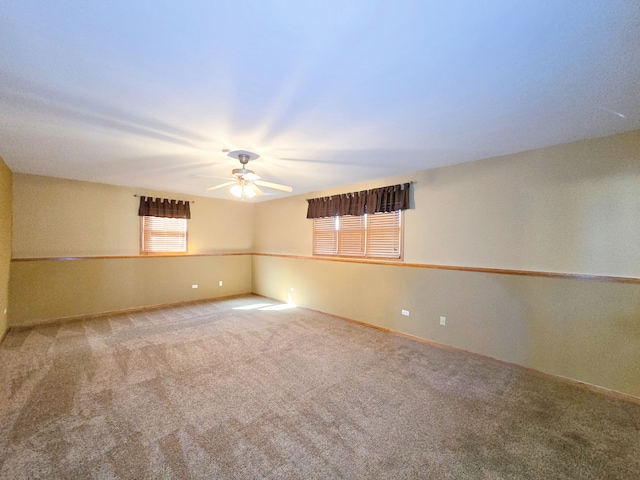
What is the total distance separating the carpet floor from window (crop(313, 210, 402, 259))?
1523 mm

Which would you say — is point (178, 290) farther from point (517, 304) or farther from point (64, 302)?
point (517, 304)

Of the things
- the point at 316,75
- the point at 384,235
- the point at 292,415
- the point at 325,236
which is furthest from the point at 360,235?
the point at 316,75

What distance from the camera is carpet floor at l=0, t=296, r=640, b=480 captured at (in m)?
1.69

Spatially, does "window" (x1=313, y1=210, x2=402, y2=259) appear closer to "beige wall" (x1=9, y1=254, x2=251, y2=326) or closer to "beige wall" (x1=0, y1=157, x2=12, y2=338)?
"beige wall" (x1=9, y1=254, x2=251, y2=326)

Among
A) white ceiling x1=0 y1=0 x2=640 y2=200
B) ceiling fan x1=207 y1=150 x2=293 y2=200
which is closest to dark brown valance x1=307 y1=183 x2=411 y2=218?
white ceiling x1=0 y1=0 x2=640 y2=200

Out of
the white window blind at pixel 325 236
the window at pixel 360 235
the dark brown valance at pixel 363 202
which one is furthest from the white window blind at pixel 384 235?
the white window blind at pixel 325 236

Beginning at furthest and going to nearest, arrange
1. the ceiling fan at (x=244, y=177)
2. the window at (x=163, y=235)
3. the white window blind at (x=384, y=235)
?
the window at (x=163, y=235) → the white window blind at (x=384, y=235) → the ceiling fan at (x=244, y=177)

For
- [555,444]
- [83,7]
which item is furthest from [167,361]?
[555,444]

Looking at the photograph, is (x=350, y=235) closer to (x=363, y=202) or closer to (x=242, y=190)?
(x=363, y=202)

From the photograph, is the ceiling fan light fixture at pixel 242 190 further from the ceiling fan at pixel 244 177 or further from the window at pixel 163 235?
the window at pixel 163 235

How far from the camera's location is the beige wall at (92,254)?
13.8ft

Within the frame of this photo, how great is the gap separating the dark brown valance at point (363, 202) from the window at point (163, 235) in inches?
113

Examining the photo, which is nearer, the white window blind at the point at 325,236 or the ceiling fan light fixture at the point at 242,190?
the ceiling fan light fixture at the point at 242,190

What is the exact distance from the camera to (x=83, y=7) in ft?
3.96
